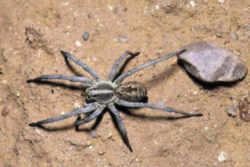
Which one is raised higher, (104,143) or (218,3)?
(218,3)

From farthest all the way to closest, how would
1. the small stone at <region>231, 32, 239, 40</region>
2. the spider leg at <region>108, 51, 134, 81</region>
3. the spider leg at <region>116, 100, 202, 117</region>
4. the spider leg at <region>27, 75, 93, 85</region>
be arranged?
the small stone at <region>231, 32, 239, 40</region> < the spider leg at <region>108, 51, 134, 81</region> < the spider leg at <region>27, 75, 93, 85</region> < the spider leg at <region>116, 100, 202, 117</region>

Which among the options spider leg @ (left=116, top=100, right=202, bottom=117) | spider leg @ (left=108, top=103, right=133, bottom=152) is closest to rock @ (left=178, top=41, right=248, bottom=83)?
spider leg @ (left=116, top=100, right=202, bottom=117)

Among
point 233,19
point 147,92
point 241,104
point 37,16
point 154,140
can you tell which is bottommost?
point 154,140

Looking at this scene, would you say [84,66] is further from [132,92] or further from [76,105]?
[132,92]

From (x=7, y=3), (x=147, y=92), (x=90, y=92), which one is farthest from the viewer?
(x=7, y=3)

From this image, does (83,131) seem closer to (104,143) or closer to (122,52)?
(104,143)

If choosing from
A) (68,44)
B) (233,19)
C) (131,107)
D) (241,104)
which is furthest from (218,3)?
(68,44)

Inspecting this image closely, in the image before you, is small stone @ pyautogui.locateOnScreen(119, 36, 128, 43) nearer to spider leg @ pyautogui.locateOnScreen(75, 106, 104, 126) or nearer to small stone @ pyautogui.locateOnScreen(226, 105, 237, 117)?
spider leg @ pyautogui.locateOnScreen(75, 106, 104, 126)
